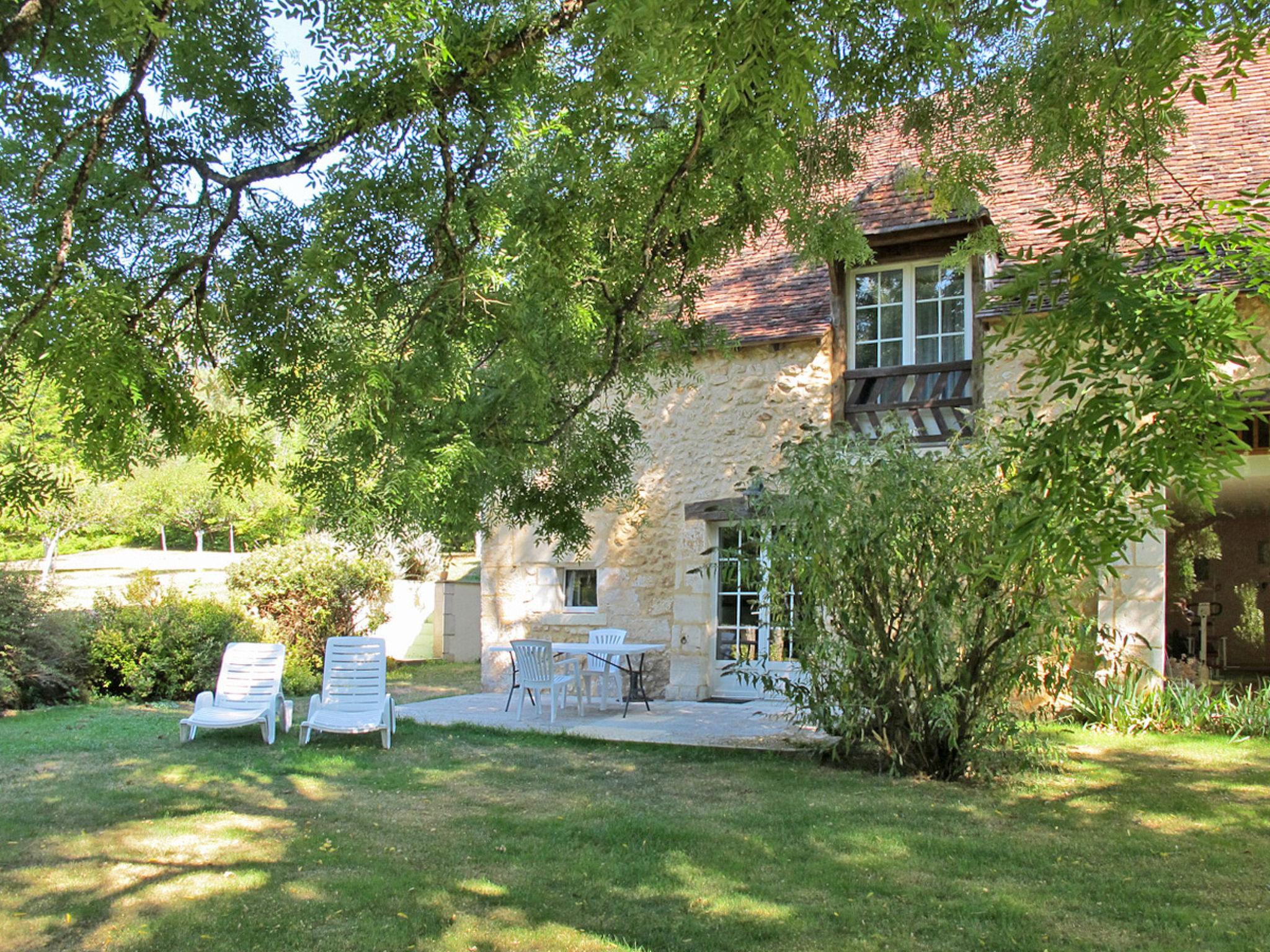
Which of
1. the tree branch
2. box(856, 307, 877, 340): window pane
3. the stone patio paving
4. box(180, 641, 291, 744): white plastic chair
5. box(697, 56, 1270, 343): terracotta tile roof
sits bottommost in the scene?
the stone patio paving

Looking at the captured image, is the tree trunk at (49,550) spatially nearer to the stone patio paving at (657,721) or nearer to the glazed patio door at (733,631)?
the stone patio paving at (657,721)

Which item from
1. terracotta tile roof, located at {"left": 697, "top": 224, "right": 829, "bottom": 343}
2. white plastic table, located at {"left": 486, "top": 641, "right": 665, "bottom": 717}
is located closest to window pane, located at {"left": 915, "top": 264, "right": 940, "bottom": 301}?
terracotta tile roof, located at {"left": 697, "top": 224, "right": 829, "bottom": 343}

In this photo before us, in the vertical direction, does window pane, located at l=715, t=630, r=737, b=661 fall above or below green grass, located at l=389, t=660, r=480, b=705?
above

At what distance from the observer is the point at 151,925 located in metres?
4.07

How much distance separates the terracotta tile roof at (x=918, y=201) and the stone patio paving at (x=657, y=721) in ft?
13.4

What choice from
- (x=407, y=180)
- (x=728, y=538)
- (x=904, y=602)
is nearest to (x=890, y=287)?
(x=728, y=538)

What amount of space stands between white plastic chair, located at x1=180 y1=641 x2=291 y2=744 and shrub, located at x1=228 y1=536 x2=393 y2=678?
4.56 m

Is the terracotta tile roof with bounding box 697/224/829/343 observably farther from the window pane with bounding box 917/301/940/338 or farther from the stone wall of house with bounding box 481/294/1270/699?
the window pane with bounding box 917/301/940/338

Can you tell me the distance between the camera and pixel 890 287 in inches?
436

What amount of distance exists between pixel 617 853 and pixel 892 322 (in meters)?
7.62

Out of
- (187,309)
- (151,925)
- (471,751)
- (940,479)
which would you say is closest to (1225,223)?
(940,479)

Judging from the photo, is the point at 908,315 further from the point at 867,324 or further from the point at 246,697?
the point at 246,697

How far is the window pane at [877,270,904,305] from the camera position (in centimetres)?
1101

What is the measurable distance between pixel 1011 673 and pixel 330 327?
16.5 ft
